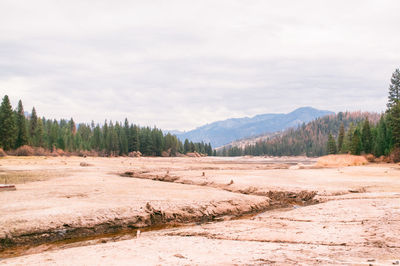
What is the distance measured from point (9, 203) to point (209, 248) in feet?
39.0

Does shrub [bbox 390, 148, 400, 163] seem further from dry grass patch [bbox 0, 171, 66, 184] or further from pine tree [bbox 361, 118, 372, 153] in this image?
dry grass patch [bbox 0, 171, 66, 184]

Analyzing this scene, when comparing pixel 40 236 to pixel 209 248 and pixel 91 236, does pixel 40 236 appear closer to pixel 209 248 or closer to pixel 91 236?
pixel 91 236

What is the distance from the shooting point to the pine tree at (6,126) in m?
70.2

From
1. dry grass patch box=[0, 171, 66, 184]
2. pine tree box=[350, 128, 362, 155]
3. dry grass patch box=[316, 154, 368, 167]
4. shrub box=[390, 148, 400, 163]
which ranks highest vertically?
pine tree box=[350, 128, 362, 155]

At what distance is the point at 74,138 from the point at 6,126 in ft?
126

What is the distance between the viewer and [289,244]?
9180 mm

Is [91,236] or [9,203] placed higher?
[9,203]

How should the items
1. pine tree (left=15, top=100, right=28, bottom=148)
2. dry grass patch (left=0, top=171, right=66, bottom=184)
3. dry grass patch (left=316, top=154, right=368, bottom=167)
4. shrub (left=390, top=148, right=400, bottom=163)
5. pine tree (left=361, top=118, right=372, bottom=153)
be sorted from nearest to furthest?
dry grass patch (left=0, top=171, right=66, bottom=184) < shrub (left=390, top=148, right=400, bottom=163) < dry grass patch (left=316, top=154, right=368, bottom=167) < pine tree (left=15, top=100, right=28, bottom=148) < pine tree (left=361, top=118, right=372, bottom=153)

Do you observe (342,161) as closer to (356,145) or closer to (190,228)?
(356,145)

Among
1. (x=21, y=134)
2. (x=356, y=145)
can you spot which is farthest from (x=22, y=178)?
(x=356, y=145)

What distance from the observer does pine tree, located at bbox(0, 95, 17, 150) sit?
70231 millimetres

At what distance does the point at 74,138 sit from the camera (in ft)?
356

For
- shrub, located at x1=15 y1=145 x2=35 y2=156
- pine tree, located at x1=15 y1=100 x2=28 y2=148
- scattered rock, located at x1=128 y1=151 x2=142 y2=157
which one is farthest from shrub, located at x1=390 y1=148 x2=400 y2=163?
pine tree, located at x1=15 y1=100 x2=28 y2=148

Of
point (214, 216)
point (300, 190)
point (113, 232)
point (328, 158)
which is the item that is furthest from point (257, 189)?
point (328, 158)
